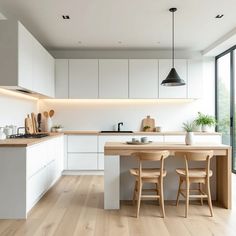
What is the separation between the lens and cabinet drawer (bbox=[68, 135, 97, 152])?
220 inches

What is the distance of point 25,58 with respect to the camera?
377 cm

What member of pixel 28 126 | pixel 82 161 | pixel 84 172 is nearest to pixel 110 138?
pixel 82 161

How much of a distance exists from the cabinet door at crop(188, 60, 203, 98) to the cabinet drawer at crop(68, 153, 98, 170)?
2.47 metres

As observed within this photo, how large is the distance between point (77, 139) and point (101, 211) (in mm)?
2346

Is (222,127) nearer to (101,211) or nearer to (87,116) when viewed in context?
(87,116)

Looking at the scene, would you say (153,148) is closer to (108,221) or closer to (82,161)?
(108,221)

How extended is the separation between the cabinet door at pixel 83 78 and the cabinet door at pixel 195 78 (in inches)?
79.8

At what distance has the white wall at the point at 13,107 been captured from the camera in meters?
4.16

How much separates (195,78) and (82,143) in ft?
9.15

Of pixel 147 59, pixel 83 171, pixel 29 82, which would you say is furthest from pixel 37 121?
pixel 147 59

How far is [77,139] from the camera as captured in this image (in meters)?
5.61

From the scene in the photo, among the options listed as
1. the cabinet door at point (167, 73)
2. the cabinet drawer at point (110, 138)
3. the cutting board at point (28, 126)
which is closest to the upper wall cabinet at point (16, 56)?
the cutting board at point (28, 126)

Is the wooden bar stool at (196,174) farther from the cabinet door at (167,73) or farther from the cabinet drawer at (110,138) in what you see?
the cabinet door at (167,73)

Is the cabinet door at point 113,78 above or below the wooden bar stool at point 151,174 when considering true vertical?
above
